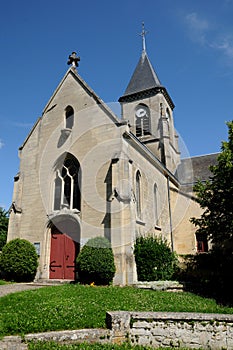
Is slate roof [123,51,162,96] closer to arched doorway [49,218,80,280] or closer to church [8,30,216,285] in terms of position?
church [8,30,216,285]

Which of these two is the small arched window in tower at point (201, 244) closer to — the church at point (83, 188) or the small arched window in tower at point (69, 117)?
the church at point (83, 188)

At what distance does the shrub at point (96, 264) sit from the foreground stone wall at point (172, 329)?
19.4 feet

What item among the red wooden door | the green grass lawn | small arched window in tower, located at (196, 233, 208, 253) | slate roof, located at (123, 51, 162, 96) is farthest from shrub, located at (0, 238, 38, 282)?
slate roof, located at (123, 51, 162, 96)

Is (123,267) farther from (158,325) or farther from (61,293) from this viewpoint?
(158,325)

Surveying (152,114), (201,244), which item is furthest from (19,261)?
(152,114)

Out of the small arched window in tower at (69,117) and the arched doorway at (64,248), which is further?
the small arched window in tower at (69,117)

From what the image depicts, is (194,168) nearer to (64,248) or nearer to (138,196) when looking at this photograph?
(138,196)

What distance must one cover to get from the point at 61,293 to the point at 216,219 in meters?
6.42

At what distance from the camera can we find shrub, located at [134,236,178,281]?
13506mm

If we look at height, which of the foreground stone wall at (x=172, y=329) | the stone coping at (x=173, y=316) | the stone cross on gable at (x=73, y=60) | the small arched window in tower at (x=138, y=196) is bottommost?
the foreground stone wall at (x=172, y=329)

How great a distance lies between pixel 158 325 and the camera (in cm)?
643

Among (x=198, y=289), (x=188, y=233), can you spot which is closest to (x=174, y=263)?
(x=198, y=289)

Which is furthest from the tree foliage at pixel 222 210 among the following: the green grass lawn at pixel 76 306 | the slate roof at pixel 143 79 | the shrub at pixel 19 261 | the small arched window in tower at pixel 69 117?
the slate roof at pixel 143 79

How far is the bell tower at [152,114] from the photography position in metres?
27.1
